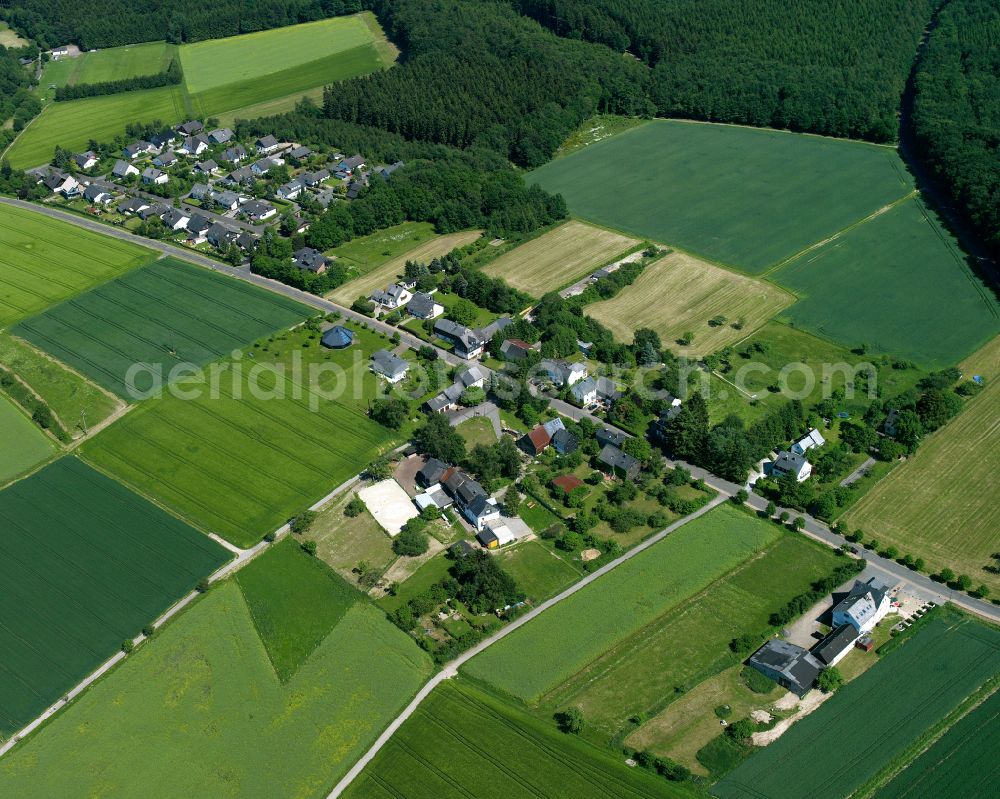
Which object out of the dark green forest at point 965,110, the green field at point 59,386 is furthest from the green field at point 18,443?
the dark green forest at point 965,110

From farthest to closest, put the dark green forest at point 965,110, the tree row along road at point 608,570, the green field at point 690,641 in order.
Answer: the dark green forest at point 965,110
the green field at point 690,641
the tree row along road at point 608,570

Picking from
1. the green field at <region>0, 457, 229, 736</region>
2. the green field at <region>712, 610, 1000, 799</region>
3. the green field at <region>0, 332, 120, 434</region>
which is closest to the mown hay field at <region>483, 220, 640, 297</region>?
the green field at <region>0, 332, 120, 434</region>

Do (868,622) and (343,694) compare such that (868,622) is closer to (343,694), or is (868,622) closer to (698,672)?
(698,672)

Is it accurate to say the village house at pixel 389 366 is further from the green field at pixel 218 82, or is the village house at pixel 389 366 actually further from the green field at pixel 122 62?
the green field at pixel 122 62

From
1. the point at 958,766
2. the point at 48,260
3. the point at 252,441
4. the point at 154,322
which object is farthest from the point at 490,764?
the point at 48,260

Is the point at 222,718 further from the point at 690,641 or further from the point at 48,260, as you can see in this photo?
the point at 48,260

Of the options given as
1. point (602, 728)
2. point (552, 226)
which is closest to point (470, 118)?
point (552, 226)

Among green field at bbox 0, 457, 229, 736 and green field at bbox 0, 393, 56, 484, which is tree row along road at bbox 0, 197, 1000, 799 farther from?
green field at bbox 0, 393, 56, 484
